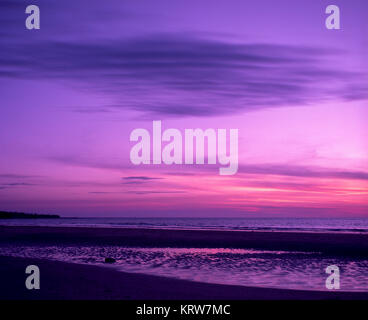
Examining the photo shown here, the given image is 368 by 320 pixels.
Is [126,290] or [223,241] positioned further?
[223,241]

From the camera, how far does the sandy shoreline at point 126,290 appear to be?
13953 mm

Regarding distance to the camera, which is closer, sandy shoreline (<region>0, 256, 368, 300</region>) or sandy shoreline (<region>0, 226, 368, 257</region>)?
sandy shoreline (<region>0, 256, 368, 300</region>)

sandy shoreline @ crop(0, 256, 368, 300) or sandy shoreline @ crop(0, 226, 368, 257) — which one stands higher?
sandy shoreline @ crop(0, 256, 368, 300)

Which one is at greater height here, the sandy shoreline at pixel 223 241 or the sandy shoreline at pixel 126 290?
the sandy shoreline at pixel 126 290

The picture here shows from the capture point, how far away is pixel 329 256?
27.0m

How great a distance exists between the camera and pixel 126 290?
14930 mm

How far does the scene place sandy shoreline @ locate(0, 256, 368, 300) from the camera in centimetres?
1395
